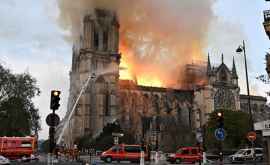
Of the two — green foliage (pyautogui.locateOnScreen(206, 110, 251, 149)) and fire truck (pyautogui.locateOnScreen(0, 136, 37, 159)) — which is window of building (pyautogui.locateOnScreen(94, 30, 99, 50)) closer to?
green foliage (pyautogui.locateOnScreen(206, 110, 251, 149))

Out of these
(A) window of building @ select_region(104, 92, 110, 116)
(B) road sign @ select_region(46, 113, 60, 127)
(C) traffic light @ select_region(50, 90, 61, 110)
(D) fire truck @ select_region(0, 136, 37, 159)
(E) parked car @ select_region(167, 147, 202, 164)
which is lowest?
(E) parked car @ select_region(167, 147, 202, 164)

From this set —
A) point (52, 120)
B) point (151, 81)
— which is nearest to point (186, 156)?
point (52, 120)

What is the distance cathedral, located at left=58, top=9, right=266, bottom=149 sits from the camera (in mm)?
90312

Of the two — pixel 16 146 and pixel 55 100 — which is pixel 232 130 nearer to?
pixel 16 146

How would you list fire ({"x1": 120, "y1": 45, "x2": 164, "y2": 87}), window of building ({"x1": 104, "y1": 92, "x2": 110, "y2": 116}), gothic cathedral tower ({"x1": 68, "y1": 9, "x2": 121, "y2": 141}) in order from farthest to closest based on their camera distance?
fire ({"x1": 120, "y1": 45, "x2": 164, "y2": 87})
window of building ({"x1": 104, "y1": 92, "x2": 110, "y2": 116})
gothic cathedral tower ({"x1": 68, "y1": 9, "x2": 121, "y2": 141})

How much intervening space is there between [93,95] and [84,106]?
13.8 feet

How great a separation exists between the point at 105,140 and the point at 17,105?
913 inches

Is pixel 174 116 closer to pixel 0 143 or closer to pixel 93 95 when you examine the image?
pixel 93 95

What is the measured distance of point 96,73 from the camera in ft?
309

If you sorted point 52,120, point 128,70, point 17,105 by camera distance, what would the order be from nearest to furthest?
point 52,120, point 17,105, point 128,70

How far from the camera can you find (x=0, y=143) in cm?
3934

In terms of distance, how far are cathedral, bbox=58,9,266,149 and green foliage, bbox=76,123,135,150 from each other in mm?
4386

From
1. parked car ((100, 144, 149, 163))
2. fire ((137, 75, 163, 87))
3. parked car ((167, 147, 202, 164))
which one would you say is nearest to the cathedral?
fire ((137, 75, 163, 87))

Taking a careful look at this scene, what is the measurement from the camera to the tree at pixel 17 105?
57484 millimetres
